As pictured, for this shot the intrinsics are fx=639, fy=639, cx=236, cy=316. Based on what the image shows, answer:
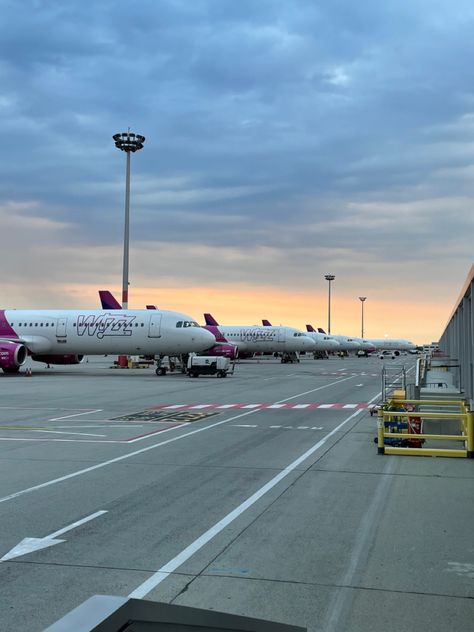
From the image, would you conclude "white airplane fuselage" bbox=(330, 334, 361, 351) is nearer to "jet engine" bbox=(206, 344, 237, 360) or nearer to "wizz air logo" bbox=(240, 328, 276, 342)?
"wizz air logo" bbox=(240, 328, 276, 342)

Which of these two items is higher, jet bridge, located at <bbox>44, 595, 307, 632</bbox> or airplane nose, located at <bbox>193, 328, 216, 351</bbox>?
airplane nose, located at <bbox>193, 328, 216, 351</bbox>

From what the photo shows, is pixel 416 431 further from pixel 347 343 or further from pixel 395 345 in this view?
pixel 395 345

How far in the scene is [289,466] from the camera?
40.5 ft

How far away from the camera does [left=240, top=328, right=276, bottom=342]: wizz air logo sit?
7550 centimetres

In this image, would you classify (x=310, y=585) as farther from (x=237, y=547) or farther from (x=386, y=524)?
(x=386, y=524)

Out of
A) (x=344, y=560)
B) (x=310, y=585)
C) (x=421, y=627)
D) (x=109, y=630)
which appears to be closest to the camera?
(x=109, y=630)

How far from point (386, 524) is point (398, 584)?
2.16m

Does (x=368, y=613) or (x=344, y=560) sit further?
(x=344, y=560)

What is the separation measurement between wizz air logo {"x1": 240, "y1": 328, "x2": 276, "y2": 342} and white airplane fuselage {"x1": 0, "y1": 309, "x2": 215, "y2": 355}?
29489 millimetres

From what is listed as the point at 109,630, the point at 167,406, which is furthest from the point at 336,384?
the point at 109,630

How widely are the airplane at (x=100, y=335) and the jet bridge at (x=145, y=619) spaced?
4281 cm

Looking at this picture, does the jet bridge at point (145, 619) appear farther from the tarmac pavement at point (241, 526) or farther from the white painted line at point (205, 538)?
the tarmac pavement at point (241, 526)

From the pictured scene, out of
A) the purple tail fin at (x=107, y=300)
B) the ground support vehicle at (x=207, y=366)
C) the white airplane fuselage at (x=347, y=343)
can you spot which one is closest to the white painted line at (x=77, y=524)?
the ground support vehicle at (x=207, y=366)

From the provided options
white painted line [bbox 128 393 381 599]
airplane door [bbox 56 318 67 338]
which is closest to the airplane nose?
airplane door [bbox 56 318 67 338]
